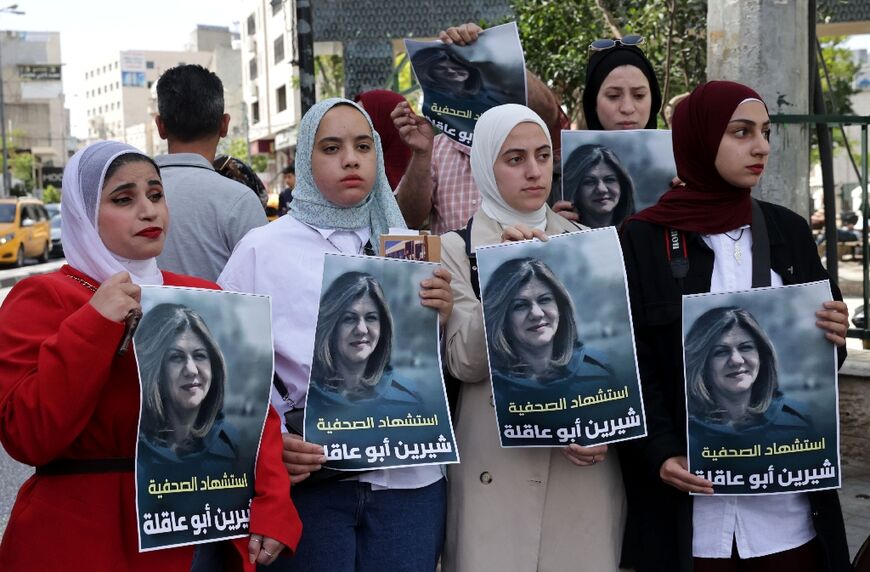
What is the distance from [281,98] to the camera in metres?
71.9

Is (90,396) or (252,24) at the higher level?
(252,24)

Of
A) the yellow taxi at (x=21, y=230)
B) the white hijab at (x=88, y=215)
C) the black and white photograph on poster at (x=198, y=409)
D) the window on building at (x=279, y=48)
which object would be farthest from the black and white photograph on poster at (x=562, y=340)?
the window on building at (x=279, y=48)

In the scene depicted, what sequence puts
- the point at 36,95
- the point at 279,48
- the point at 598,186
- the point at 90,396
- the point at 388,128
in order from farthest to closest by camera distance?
1. the point at 36,95
2. the point at 279,48
3. the point at 388,128
4. the point at 598,186
5. the point at 90,396

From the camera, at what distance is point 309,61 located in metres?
8.52

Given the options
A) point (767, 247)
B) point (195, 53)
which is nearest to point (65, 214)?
point (767, 247)

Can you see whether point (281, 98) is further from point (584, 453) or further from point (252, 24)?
point (584, 453)

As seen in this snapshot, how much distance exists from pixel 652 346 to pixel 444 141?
1.54 m

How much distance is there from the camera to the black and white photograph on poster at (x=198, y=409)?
2609mm

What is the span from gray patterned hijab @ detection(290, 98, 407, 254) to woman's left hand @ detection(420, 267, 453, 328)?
31cm

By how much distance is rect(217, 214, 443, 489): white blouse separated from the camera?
317 cm

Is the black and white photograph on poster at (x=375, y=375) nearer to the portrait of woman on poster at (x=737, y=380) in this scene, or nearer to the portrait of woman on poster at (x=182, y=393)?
the portrait of woman on poster at (x=182, y=393)

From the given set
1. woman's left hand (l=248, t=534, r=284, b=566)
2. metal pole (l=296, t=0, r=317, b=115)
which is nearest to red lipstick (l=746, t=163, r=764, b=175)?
woman's left hand (l=248, t=534, r=284, b=566)

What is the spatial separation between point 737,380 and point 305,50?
6.09 m

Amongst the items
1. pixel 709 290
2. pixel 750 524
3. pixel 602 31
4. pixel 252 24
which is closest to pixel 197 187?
pixel 709 290
